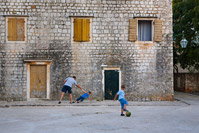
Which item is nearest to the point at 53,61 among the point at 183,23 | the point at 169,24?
the point at 169,24

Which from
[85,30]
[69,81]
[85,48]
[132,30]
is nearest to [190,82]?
[132,30]

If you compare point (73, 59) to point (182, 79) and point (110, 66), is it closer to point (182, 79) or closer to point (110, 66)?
point (110, 66)

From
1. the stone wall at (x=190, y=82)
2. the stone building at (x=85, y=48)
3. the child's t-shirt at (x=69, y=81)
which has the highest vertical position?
the stone building at (x=85, y=48)

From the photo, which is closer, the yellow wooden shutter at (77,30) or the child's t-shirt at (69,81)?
the child's t-shirt at (69,81)

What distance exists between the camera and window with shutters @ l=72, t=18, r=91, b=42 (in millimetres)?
18219

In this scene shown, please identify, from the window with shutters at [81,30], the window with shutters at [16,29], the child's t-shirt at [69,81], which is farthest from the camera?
the window with shutters at [81,30]

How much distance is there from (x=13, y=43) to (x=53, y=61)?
2483mm

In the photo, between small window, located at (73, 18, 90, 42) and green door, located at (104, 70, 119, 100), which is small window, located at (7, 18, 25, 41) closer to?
small window, located at (73, 18, 90, 42)

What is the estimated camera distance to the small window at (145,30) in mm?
18703

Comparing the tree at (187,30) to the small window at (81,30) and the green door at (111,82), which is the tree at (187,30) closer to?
the green door at (111,82)

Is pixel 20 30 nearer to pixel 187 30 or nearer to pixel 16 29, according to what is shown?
pixel 16 29

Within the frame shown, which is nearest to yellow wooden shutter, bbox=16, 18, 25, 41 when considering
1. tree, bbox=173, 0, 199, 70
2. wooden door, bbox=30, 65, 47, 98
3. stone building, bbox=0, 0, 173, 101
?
stone building, bbox=0, 0, 173, 101

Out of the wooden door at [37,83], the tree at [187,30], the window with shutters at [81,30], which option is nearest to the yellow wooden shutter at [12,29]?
the wooden door at [37,83]

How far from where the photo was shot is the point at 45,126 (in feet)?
30.2
